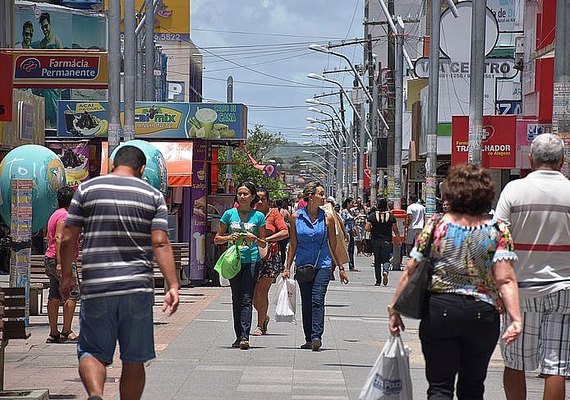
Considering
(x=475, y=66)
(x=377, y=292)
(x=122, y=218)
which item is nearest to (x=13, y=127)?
(x=377, y=292)

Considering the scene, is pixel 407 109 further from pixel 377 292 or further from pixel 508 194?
pixel 508 194

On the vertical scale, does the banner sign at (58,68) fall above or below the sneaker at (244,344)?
above

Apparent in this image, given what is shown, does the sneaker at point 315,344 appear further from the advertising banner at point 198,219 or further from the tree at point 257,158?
the tree at point 257,158

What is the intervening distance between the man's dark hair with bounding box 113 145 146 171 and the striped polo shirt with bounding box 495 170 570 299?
2467 mm

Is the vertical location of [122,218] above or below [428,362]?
above

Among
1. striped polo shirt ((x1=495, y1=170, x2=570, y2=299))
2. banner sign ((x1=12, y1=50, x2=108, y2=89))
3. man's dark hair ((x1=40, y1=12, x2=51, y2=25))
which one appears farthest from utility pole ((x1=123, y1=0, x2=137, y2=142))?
man's dark hair ((x1=40, y1=12, x2=51, y2=25))

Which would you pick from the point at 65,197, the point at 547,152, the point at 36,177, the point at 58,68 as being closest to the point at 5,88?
the point at 36,177

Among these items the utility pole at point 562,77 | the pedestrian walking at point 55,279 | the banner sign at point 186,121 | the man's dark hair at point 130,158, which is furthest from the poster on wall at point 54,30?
the man's dark hair at point 130,158

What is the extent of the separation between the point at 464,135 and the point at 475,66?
7401 millimetres

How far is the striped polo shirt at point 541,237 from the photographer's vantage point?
7750mm

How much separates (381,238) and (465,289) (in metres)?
17.6

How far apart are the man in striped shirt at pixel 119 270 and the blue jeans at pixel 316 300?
515cm

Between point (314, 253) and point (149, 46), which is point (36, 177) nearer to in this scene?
point (314, 253)

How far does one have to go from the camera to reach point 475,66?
57.9 ft
